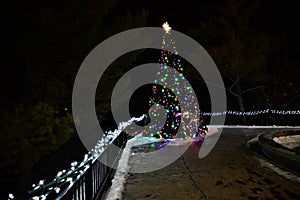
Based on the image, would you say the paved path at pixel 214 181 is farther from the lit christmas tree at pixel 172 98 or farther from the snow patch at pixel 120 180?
the lit christmas tree at pixel 172 98

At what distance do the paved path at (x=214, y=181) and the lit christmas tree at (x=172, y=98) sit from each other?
3.08 meters

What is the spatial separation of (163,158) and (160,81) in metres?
4.03

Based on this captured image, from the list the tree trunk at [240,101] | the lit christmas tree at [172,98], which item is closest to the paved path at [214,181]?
the lit christmas tree at [172,98]

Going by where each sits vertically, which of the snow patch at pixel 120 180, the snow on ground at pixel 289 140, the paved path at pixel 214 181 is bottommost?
the snow on ground at pixel 289 140

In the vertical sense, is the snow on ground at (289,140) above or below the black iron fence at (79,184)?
below

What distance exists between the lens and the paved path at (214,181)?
457 centimetres

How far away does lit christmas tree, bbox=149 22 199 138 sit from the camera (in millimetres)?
10344

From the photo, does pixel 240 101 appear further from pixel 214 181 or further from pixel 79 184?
pixel 79 184

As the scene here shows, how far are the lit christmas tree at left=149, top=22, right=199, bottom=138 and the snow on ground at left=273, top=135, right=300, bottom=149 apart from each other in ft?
10.7

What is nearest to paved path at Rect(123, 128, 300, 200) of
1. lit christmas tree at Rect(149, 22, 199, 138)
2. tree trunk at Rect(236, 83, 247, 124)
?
lit christmas tree at Rect(149, 22, 199, 138)

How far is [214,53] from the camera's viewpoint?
17.0m

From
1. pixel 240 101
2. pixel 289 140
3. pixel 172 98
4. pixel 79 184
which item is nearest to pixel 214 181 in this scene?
pixel 79 184

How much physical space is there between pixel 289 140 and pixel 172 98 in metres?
4.89

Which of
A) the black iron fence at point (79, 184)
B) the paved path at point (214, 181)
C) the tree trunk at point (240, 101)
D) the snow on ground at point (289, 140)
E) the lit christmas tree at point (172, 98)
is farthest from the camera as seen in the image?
the tree trunk at point (240, 101)
